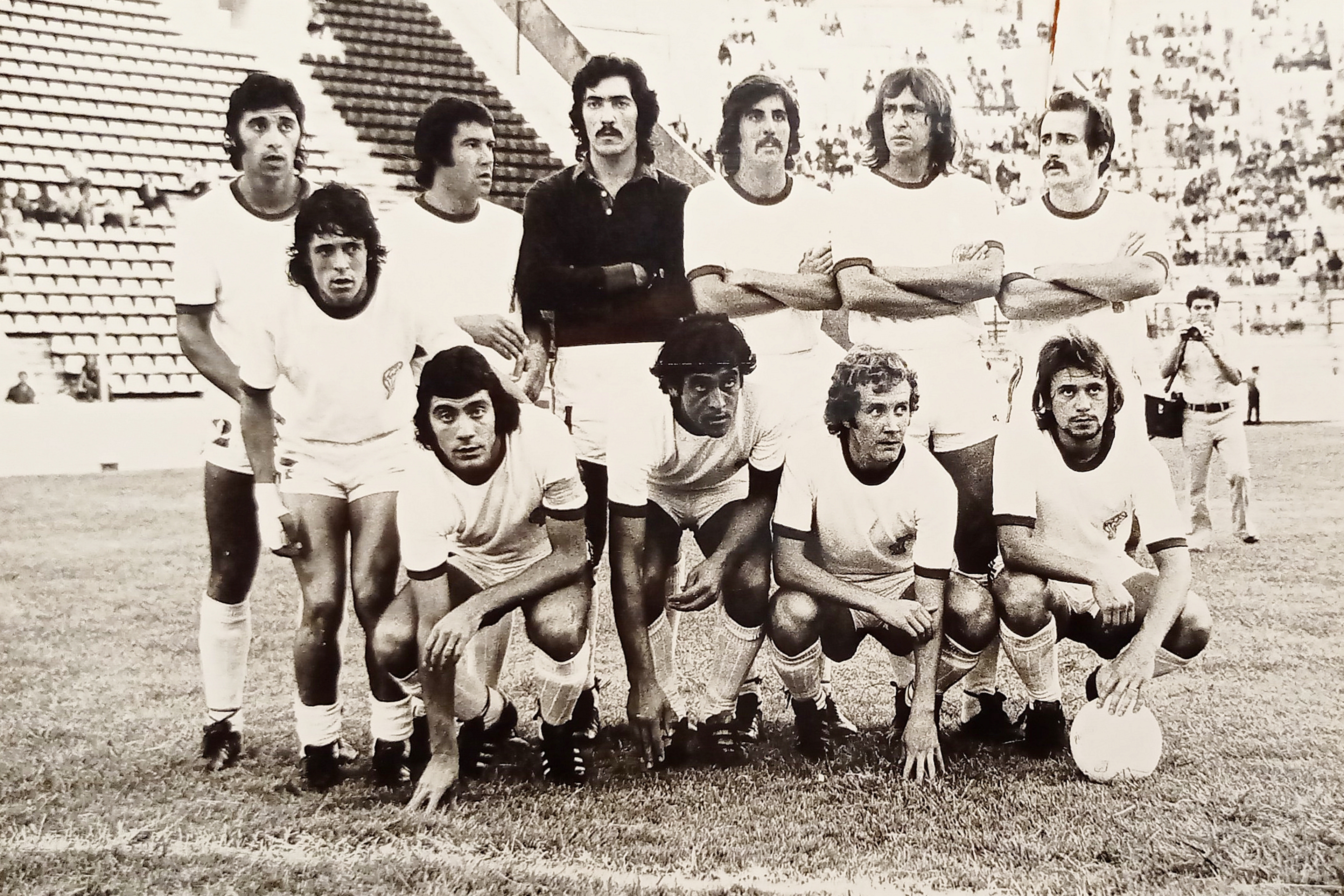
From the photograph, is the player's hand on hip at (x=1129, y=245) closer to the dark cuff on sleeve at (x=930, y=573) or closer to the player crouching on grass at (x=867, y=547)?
the player crouching on grass at (x=867, y=547)

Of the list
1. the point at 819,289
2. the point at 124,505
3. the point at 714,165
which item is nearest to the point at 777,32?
the point at 714,165

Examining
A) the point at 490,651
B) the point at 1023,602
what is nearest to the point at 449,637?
the point at 490,651

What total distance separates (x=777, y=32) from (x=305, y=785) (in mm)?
2441

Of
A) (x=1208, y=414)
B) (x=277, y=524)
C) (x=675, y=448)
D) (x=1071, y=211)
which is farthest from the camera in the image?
(x=1208, y=414)

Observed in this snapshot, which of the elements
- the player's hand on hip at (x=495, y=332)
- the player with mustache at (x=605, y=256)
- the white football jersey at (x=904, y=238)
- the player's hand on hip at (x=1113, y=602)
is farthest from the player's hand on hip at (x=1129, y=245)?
the player's hand on hip at (x=495, y=332)

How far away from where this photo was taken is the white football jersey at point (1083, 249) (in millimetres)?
2607

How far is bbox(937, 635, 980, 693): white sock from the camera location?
103 inches

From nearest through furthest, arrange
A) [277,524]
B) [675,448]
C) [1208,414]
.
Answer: [277,524], [675,448], [1208,414]

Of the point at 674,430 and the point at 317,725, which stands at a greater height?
the point at 674,430

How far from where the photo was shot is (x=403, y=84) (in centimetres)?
271

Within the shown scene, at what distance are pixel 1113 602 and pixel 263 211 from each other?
102 inches

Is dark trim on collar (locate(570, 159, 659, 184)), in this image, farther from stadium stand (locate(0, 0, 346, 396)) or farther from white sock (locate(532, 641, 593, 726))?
white sock (locate(532, 641, 593, 726))

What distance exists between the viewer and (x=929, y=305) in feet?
8.36

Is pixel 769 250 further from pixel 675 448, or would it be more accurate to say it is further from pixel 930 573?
pixel 930 573
